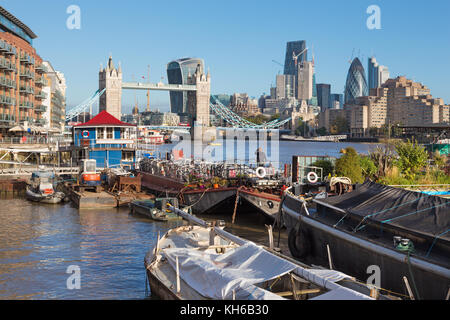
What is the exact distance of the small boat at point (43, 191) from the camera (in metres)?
30.1

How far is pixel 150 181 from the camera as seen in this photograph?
3481cm


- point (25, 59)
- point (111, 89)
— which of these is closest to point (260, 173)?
point (25, 59)

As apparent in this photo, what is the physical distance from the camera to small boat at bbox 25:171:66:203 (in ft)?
98.9

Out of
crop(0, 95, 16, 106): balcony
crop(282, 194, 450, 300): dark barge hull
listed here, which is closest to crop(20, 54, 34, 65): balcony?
crop(0, 95, 16, 106): balcony

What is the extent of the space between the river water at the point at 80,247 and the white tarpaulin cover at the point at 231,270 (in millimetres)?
2903

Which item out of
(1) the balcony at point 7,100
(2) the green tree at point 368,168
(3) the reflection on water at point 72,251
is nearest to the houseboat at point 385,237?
(3) the reflection on water at point 72,251

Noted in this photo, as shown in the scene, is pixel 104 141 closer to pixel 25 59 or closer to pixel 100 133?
pixel 100 133

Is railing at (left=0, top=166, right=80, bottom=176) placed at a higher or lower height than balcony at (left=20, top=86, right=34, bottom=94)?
lower

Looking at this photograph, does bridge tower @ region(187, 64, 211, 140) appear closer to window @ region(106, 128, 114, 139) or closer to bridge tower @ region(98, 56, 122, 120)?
bridge tower @ region(98, 56, 122, 120)

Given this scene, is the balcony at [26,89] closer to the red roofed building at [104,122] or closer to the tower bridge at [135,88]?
the red roofed building at [104,122]

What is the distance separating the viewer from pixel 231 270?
10500 millimetres
